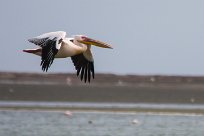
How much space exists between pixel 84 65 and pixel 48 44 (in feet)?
3.96

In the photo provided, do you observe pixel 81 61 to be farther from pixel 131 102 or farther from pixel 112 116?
pixel 131 102

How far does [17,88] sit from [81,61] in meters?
25.9

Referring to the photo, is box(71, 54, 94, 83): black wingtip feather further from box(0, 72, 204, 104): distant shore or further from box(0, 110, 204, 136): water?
box(0, 72, 204, 104): distant shore

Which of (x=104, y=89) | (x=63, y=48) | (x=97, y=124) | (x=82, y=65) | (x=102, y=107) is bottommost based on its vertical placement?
(x=97, y=124)

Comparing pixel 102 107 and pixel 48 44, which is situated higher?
pixel 48 44

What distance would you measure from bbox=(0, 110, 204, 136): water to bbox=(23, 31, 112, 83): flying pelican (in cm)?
823

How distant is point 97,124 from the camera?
82.2 feet

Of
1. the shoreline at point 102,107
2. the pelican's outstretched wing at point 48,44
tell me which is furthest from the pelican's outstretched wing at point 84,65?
the shoreline at point 102,107

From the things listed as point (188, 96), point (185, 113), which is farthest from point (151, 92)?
point (185, 113)

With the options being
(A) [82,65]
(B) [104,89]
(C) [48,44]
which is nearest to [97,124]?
(A) [82,65]

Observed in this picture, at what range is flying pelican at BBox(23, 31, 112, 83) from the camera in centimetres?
1301

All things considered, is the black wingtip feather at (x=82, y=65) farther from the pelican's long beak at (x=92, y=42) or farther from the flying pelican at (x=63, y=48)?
the pelican's long beak at (x=92, y=42)

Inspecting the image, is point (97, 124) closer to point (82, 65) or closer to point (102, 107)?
point (102, 107)

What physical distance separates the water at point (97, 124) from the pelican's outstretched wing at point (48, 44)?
9029 millimetres
